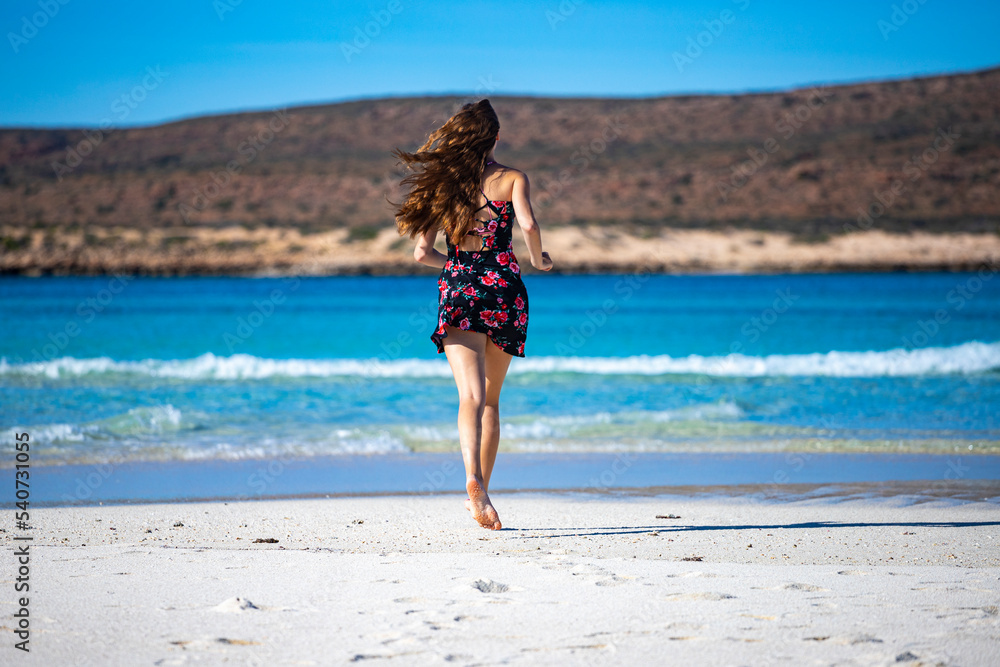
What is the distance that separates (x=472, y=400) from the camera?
13.4ft

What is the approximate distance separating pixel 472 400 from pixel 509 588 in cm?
116

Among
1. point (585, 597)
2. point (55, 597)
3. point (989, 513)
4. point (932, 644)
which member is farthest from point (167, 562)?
point (989, 513)

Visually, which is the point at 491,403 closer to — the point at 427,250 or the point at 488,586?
the point at 427,250

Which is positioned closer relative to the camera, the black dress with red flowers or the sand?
the sand

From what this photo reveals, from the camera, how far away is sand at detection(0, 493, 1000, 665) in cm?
249

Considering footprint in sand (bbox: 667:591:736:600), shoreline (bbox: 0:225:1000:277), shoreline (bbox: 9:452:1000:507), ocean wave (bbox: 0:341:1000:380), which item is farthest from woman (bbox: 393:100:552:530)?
shoreline (bbox: 0:225:1000:277)

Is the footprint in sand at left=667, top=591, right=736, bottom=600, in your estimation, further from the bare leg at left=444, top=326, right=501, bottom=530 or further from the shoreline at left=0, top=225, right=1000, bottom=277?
the shoreline at left=0, top=225, right=1000, bottom=277

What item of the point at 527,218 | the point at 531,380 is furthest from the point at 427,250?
the point at 531,380

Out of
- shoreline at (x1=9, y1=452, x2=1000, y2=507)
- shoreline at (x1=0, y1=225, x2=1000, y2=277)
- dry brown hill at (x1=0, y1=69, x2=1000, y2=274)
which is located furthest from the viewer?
dry brown hill at (x1=0, y1=69, x2=1000, y2=274)

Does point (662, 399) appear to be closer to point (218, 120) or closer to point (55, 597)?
point (55, 597)

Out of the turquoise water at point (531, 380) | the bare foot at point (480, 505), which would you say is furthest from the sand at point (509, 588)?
the turquoise water at point (531, 380)

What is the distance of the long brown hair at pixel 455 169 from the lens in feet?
13.0

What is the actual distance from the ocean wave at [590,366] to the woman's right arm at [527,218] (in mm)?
9737

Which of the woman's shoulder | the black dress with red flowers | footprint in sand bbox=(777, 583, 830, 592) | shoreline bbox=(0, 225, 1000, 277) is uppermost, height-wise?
shoreline bbox=(0, 225, 1000, 277)
